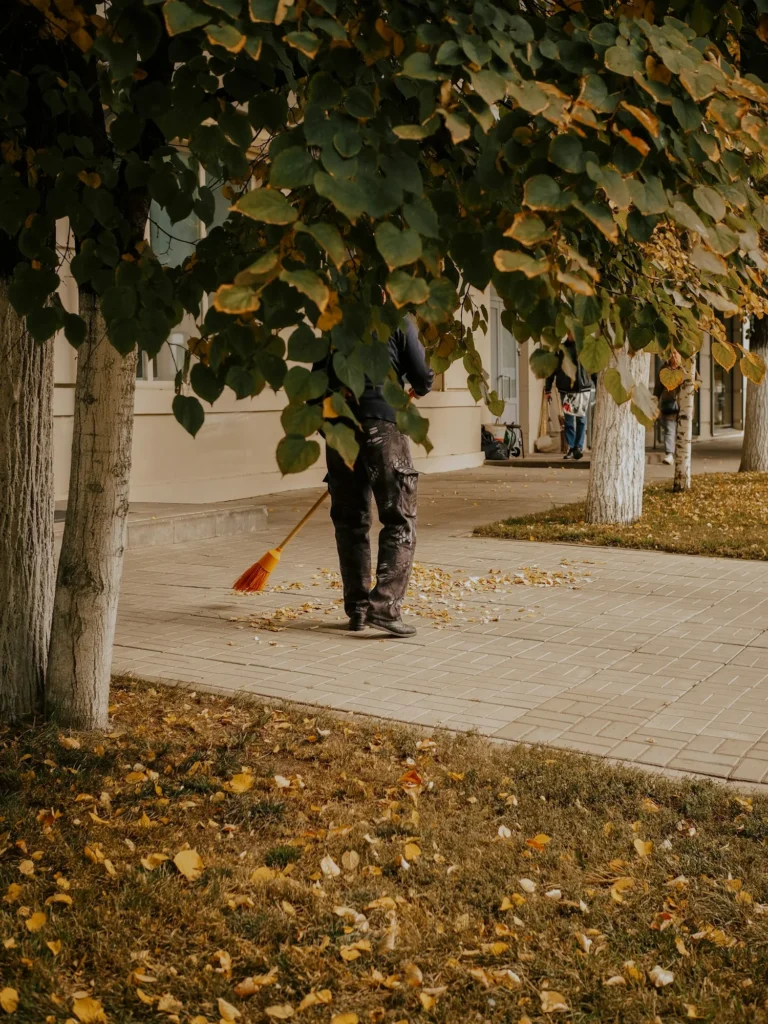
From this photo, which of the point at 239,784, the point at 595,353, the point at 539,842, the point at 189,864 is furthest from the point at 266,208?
the point at 239,784

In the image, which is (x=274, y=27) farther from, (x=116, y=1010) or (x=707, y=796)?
(x=707, y=796)

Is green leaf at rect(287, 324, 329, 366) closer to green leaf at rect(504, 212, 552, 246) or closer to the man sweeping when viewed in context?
green leaf at rect(504, 212, 552, 246)

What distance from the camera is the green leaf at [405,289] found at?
246 centimetres

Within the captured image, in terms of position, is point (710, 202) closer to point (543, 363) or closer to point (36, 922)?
point (543, 363)

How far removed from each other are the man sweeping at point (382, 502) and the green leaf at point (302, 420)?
413 centimetres

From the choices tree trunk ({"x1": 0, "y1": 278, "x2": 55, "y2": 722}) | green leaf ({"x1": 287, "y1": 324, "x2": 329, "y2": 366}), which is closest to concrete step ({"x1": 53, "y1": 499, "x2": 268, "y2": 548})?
tree trunk ({"x1": 0, "y1": 278, "x2": 55, "y2": 722})

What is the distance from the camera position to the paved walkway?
539 centimetres

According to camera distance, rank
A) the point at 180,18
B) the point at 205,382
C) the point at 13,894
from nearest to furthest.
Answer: the point at 180,18, the point at 205,382, the point at 13,894

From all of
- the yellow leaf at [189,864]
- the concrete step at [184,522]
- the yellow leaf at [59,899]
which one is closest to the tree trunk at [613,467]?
the concrete step at [184,522]

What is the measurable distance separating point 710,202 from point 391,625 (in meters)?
4.70

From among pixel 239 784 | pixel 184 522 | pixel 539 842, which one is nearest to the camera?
pixel 539 842

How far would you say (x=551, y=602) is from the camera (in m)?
8.32

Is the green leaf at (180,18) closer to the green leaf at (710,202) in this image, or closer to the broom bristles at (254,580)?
the green leaf at (710,202)

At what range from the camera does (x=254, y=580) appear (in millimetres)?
8242
